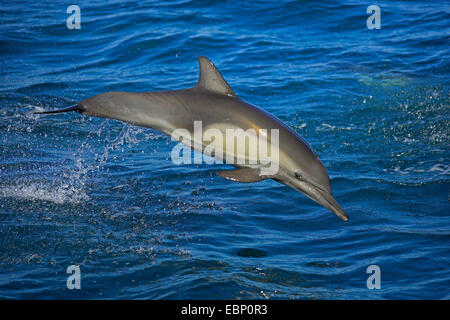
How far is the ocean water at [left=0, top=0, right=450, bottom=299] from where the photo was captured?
6973mm

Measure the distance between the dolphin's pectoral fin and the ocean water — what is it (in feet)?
3.69

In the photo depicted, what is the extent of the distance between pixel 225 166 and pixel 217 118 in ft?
13.0

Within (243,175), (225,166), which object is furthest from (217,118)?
(225,166)

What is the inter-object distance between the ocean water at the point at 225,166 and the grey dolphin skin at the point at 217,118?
1.11m

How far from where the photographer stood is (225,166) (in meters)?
10.6

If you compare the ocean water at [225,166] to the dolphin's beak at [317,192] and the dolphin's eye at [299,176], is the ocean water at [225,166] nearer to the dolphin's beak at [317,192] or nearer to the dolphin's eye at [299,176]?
the dolphin's beak at [317,192]

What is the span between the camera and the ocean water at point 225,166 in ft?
22.9

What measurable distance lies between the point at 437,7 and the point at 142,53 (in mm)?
8922

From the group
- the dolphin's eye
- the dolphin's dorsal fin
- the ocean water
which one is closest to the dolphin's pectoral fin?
the dolphin's eye

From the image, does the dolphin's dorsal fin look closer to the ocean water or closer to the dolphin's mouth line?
the dolphin's mouth line

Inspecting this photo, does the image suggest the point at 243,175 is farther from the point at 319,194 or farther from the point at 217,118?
the point at 319,194

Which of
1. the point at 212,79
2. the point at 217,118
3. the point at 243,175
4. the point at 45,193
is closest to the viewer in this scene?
the point at 243,175
